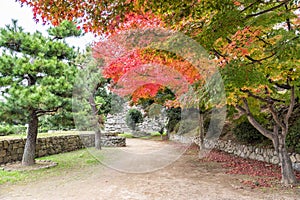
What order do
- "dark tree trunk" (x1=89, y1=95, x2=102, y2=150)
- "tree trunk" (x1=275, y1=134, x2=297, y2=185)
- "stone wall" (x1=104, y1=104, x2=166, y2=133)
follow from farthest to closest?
"stone wall" (x1=104, y1=104, x2=166, y2=133), "dark tree trunk" (x1=89, y1=95, x2=102, y2=150), "tree trunk" (x1=275, y1=134, x2=297, y2=185)

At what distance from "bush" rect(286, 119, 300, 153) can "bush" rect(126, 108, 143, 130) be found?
22.4 ft

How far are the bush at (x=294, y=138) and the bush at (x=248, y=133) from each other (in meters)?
1.17

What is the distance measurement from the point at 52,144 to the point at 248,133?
573cm

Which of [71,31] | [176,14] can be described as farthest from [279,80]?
[71,31]

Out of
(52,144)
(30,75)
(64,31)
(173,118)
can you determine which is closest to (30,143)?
(30,75)

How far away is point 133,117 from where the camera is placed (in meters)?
11.0

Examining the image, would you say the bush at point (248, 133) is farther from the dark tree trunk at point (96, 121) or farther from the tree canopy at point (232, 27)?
the dark tree trunk at point (96, 121)

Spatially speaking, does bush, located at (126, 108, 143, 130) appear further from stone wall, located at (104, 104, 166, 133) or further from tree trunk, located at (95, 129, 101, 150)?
tree trunk, located at (95, 129, 101, 150)

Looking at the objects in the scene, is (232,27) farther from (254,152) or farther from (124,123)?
(124,123)

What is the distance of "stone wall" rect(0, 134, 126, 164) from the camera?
5.79m

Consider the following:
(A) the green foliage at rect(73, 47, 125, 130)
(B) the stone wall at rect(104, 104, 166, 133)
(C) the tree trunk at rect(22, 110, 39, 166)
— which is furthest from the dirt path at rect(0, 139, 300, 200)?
(B) the stone wall at rect(104, 104, 166, 133)

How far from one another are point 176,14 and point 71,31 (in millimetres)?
3811

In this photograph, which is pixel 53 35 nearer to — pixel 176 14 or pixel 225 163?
pixel 176 14

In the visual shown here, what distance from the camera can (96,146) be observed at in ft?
27.2
